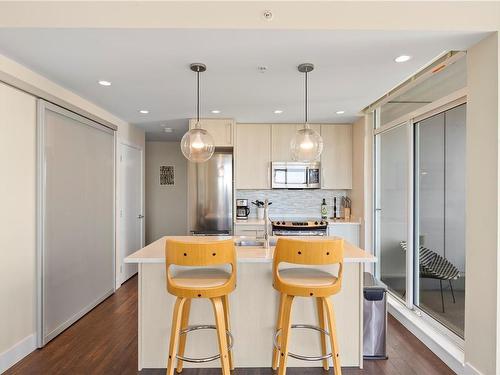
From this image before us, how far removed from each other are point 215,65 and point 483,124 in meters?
1.94

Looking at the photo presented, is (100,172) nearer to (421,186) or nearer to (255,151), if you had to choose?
(255,151)

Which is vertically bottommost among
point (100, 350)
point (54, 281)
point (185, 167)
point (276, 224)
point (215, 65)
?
point (100, 350)

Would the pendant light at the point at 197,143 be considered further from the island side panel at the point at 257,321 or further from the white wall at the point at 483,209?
the white wall at the point at 483,209

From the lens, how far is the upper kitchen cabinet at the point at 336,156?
4.76 meters

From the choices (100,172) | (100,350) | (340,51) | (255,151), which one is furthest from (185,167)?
(340,51)

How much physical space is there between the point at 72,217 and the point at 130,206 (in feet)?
5.10

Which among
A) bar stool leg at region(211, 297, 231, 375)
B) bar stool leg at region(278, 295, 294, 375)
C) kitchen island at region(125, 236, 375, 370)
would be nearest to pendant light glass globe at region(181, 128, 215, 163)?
kitchen island at region(125, 236, 375, 370)

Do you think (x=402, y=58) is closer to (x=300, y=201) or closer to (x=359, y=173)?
(x=359, y=173)

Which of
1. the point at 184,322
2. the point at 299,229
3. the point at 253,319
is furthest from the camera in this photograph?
the point at 299,229

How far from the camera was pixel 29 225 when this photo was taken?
265 cm

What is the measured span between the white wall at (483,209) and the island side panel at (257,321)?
0.73 m

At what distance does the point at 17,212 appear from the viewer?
8.26 ft

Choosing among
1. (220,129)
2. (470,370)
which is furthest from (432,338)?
(220,129)

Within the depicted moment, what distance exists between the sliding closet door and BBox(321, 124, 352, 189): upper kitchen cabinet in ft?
9.97
